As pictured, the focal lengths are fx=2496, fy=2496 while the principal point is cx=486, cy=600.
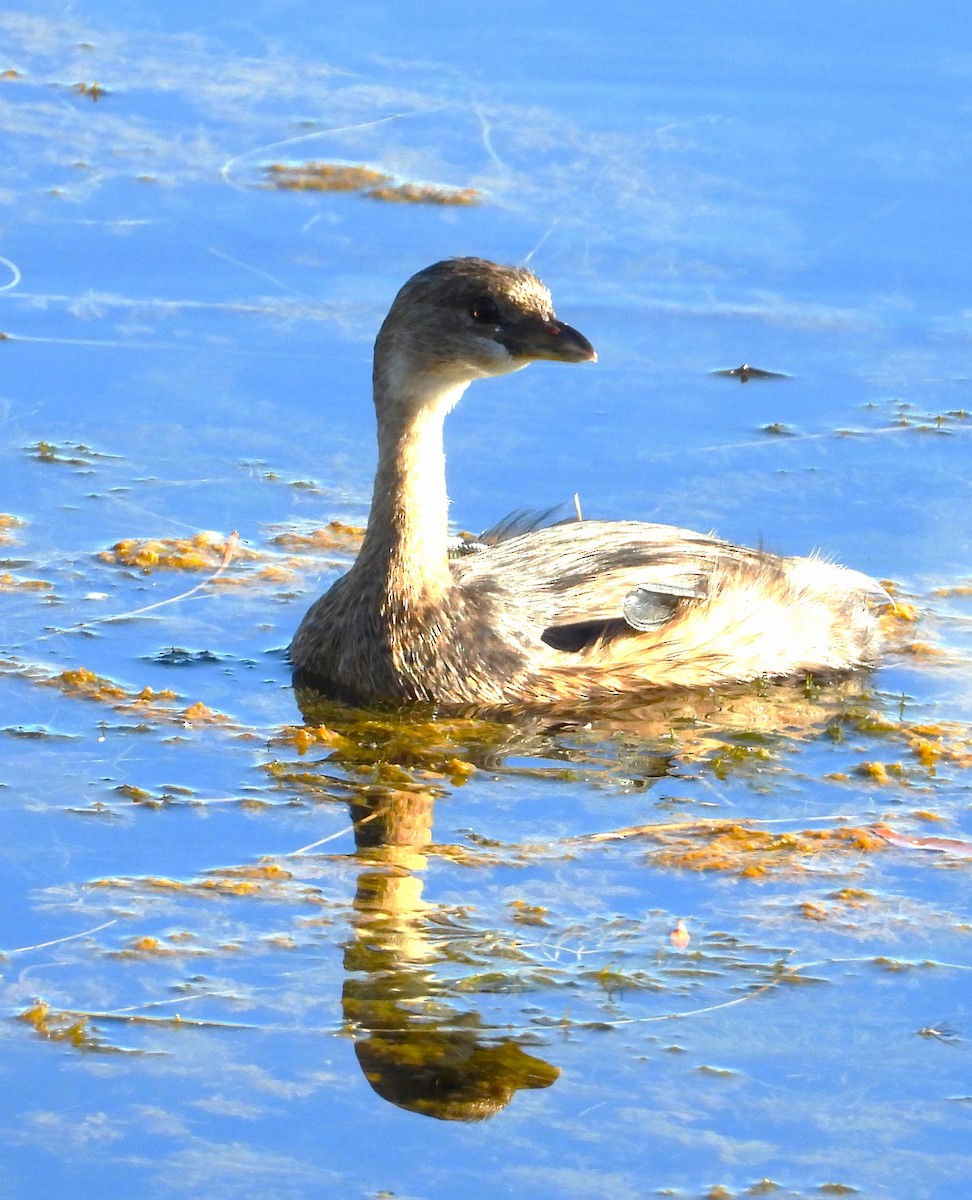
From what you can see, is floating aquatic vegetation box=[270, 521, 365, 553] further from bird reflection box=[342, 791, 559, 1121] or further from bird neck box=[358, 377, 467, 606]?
bird reflection box=[342, 791, 559, 1121]

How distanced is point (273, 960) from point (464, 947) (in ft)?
1.70

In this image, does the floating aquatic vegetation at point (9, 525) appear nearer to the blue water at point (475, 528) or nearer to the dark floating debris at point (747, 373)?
the blue water at point (475, 528)

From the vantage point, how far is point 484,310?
334 inches

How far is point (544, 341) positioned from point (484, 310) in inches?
9.3

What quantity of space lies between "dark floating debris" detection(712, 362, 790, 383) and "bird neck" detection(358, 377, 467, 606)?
303 centimetres

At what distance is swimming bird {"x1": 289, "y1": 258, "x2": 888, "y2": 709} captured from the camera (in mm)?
8484

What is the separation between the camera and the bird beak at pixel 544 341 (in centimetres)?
840

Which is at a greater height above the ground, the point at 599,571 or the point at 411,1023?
the point at 599,571

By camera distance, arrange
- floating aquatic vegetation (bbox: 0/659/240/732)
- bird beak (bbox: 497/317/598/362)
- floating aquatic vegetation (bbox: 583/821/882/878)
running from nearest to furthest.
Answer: floating aquatic vegetation (bbox: 583/821/882/878) < floating aquatic vegetation (bbox: 0/659/240/732) < bird beak (bbox: 497/317/598/362)

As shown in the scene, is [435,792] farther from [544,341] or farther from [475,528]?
[475,528]

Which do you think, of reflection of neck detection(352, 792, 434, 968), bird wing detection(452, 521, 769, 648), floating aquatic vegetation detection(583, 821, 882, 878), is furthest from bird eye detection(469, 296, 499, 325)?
floating aquatic vegetation detection(583, 821, 882, 878)

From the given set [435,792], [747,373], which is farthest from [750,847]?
[747,373]

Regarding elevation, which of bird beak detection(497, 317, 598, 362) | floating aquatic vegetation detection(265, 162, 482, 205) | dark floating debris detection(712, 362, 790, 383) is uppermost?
floating aquatic vegetation detection(265, 162, 482, 205)

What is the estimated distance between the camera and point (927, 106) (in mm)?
13750
